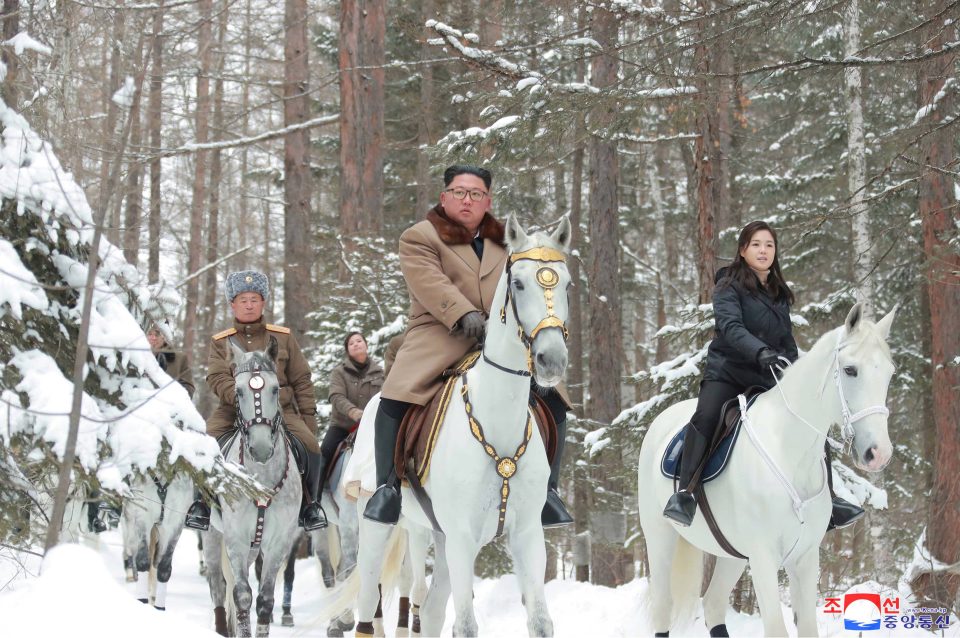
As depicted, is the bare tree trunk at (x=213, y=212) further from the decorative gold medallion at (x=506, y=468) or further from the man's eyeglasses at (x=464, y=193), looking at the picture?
the decorative gold medallion at (x=506, y=468)

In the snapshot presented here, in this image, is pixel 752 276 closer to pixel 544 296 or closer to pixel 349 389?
pixel 544 296

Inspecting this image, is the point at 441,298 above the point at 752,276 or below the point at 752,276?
below

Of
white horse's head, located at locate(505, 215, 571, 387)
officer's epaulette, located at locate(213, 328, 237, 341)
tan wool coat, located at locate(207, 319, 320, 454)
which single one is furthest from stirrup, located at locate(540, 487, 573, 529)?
officer's epaulette, located at locate(213, 328, 237, 341)

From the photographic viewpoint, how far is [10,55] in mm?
5969

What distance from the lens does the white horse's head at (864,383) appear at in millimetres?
5645

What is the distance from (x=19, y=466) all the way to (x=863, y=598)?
641 cm

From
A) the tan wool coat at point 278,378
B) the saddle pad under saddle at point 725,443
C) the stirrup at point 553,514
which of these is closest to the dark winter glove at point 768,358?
the saddle pad under saddle at point 725,443

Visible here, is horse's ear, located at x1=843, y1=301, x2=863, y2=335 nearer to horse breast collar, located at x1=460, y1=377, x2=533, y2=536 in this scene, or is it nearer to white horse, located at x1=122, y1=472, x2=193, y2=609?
horse breast collar, located at x1=460, y1=377, x2=533, y2=536

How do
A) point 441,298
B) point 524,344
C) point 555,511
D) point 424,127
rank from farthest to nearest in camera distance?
point 424,127 < point 555,511 < point 441,298 < point 524,344

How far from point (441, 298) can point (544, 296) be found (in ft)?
3.56

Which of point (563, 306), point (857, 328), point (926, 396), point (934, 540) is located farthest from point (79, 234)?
point (926, 396)

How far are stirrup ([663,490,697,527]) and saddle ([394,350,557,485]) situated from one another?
1.05 m

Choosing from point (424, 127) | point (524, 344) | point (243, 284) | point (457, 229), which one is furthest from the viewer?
point (424, 127)

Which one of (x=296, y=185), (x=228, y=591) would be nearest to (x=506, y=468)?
(x=228, y=591)
